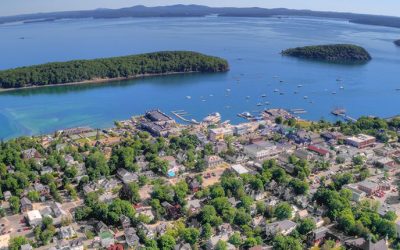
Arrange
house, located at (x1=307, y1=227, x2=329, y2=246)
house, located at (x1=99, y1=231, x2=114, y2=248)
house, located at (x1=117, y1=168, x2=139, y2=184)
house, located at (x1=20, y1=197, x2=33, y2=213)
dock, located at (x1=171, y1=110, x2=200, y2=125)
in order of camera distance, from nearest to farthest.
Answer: house, located at (x1=99, y1=231, x2=114, y2=248) → house, located at (x1=307, y1=227, x2=329, y2=246) → house, located at (x1=20, y1=197, x2=33, y2=213) → house, located at (x1=117, y1=168, x2=139, y2=184) → dock, located at (x1=171, y1=110, x2=200, y2=125)

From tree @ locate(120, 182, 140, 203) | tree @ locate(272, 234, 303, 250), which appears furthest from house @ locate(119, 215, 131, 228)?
tree @ locate(272, 234, 303, 250)

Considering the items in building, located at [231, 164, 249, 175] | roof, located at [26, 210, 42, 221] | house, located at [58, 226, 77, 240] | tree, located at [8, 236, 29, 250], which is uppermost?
building, located at [231, 164, 249, 175]

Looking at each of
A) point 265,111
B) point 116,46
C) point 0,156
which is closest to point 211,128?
point 265,111

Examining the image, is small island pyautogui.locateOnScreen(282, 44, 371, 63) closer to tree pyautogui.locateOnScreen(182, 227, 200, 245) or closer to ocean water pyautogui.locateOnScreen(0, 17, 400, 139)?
ocean water pyautogui.locateOnScreen(0, 17, 400, 139)

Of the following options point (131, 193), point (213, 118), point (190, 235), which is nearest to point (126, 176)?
point (131, 193)

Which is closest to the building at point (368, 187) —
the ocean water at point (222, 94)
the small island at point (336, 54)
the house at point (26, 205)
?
the ocean water at point (222, 94)

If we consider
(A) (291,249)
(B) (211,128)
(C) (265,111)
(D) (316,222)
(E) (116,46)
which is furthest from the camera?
(E) (116,46)

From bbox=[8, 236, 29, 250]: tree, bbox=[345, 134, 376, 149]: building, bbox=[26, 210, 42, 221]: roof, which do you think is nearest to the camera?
bbox=[8, 236, 29, 250]: tree

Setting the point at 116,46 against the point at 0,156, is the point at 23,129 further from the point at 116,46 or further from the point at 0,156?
the point at 116,46
